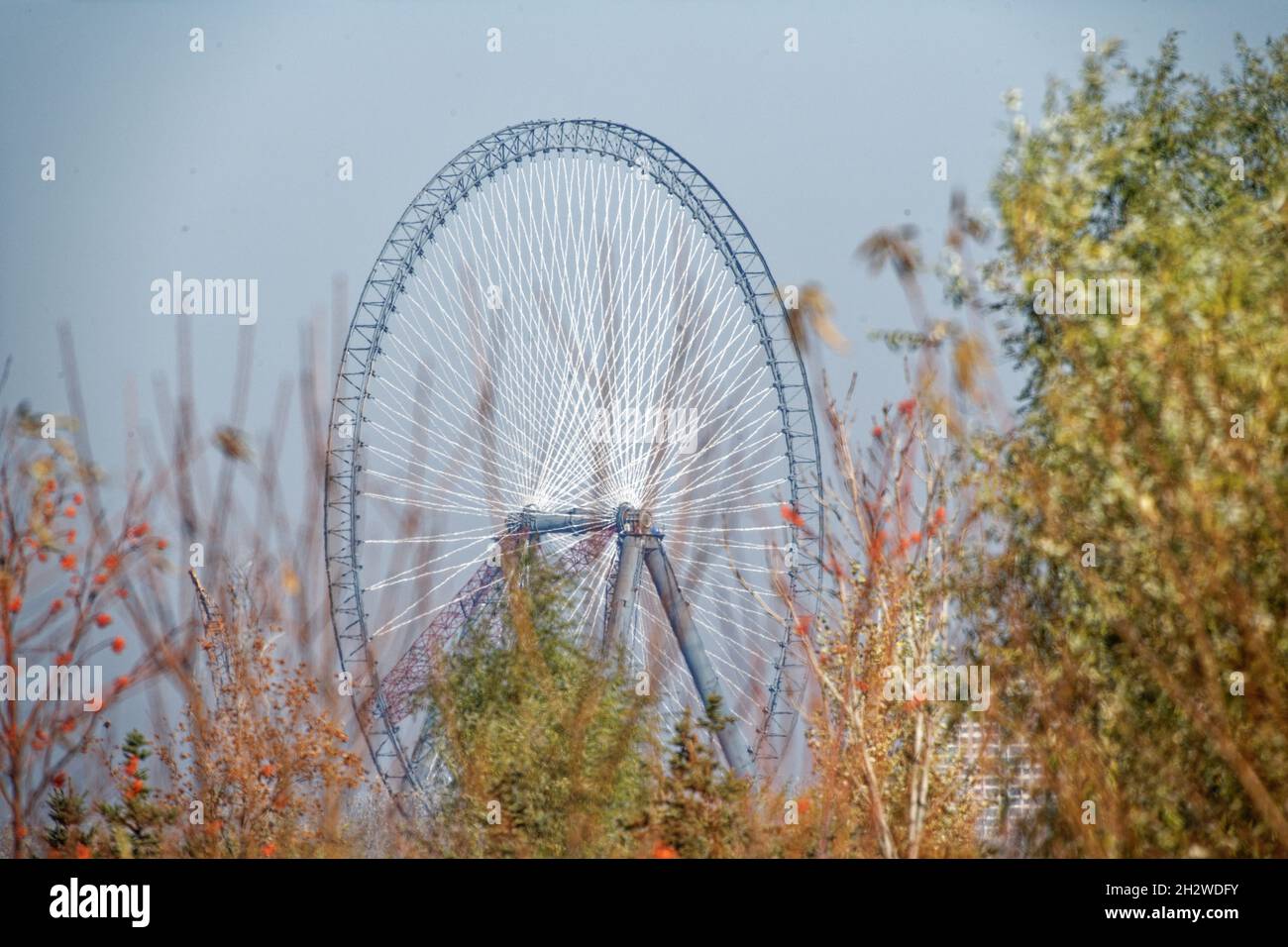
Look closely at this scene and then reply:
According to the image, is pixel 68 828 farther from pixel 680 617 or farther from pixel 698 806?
pixel 680 617

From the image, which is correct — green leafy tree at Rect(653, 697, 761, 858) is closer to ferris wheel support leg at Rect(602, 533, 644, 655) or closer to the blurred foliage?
the blurred foliage

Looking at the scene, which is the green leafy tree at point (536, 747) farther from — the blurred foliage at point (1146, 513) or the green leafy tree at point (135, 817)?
the blurred foliage at point (1146, 513)

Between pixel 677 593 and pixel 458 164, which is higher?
pixel 458 164

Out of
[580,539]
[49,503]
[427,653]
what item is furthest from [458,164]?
[49,503]

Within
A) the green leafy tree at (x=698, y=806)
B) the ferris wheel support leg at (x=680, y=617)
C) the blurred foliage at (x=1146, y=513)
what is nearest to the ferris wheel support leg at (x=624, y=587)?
the ferris wheel support leg at (x=680, y=617)

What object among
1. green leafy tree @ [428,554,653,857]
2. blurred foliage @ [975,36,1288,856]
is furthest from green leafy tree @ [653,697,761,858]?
blurred foliage @ [975,36,1288,856]

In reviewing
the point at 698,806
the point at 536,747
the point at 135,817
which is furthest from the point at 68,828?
the point at 698,806

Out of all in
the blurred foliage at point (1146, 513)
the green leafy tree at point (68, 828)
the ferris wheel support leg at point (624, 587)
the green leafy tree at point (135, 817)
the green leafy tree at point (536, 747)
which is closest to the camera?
the blurred foliage at point (1146, 513)
